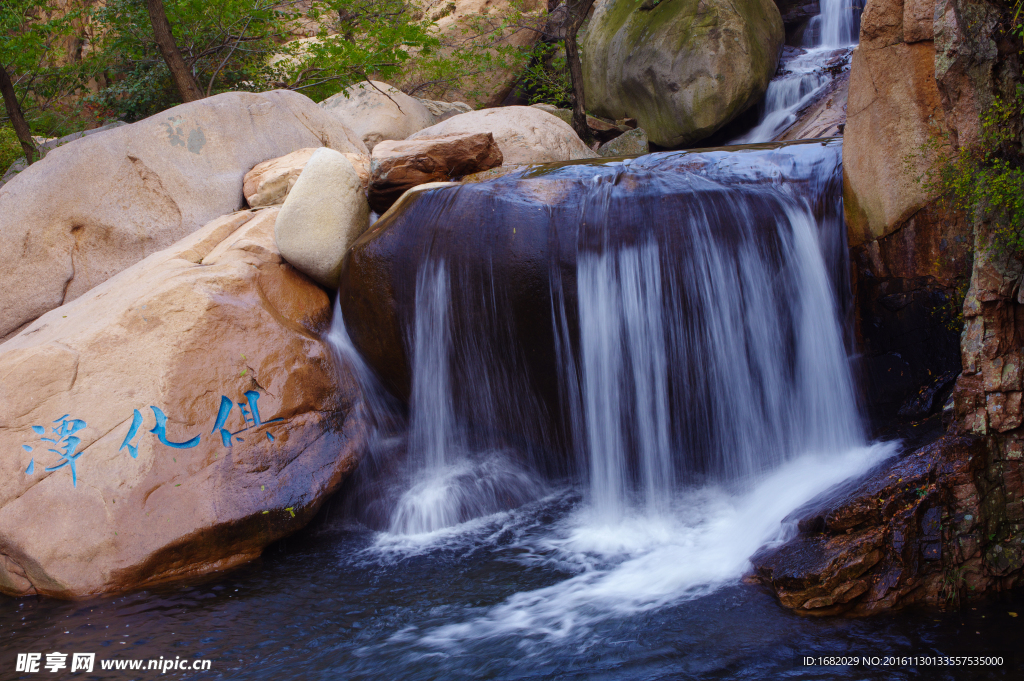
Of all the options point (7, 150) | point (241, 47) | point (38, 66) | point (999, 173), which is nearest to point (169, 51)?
point (241, 47)

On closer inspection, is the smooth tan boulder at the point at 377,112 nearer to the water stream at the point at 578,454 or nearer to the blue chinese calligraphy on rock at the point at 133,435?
the water stream at the point at 578,454

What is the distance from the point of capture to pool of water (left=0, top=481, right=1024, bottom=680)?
3.04 metres

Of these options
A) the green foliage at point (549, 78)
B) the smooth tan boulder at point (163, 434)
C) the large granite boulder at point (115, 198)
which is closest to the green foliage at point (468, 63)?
the green foliage at point (549, 78)

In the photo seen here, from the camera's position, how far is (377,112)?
33.7 ft

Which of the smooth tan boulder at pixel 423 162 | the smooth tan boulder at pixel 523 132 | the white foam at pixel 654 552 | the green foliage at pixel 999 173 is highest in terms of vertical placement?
the smooth tan boulder at pixel 523 132

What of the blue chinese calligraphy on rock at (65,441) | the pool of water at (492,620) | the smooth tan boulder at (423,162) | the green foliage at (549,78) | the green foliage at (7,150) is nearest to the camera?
the pool of water at (492,620)

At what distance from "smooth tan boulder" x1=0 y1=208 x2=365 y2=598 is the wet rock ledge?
3308 millimetres

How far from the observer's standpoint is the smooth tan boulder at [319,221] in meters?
5.77

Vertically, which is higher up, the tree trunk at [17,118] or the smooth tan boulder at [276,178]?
the tree trunk at [17,118]

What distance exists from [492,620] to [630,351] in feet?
6.87

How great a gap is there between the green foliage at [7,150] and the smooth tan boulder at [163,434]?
5.60 metres

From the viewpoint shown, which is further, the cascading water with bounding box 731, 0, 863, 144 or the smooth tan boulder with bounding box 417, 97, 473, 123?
the smooth tan boulder with bounding box 417, 97, 473, 123

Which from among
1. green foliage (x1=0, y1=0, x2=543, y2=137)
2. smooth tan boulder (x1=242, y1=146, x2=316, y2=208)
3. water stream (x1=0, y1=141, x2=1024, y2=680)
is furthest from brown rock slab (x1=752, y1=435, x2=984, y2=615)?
green foliage (x1=0, y1=0, x2=543, y2=137)

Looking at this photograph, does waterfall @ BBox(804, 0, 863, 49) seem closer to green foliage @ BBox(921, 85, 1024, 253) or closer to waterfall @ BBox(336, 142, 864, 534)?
waterfall @ BBox(336, 142, 864, 534)
